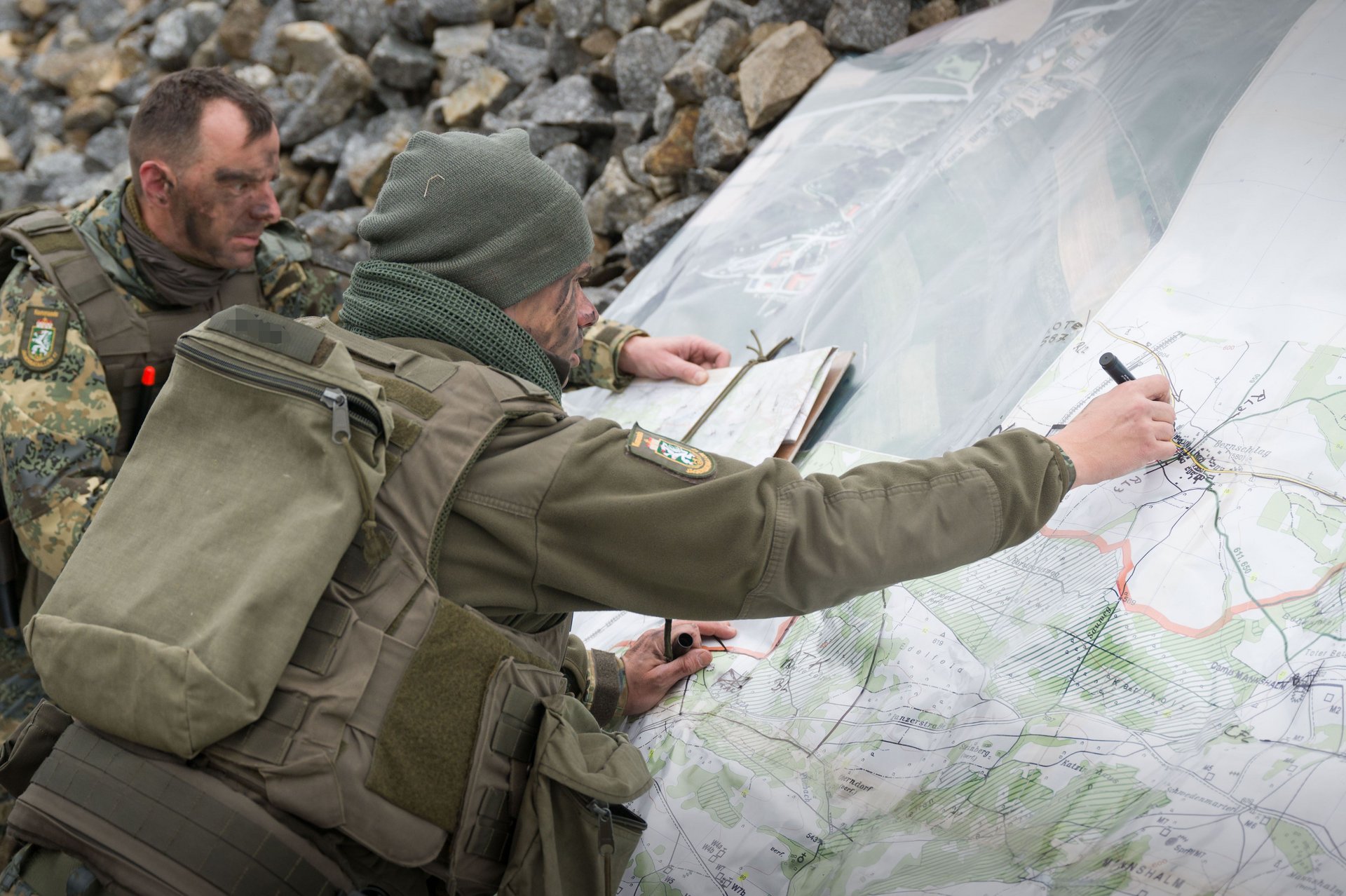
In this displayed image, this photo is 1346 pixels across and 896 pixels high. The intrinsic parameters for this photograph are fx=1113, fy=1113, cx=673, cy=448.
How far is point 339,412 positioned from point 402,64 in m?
4.39

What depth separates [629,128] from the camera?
4047 mm

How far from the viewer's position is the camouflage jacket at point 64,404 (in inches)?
91.7

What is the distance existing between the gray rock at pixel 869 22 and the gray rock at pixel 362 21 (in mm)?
2995

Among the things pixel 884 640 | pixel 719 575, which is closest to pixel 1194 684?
pixel 884 640

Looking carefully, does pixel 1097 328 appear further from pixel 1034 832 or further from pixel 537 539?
pixel 537 539

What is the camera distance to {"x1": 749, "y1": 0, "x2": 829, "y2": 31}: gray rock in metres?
3.48

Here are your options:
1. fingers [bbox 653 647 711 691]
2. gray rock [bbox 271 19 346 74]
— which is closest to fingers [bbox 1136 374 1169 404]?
fingers [bbox 653 647 711 691]

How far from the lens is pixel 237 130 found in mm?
2738

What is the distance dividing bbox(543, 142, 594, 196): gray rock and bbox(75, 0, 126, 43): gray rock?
4828 millimetres

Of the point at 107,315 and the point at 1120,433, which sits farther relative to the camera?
the point at 107,315

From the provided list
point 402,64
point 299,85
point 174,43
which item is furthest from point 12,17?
point 402,64

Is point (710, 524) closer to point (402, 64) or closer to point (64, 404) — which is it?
point (64, 404)

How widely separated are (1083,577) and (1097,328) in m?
0.52

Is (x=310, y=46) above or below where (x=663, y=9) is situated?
below
